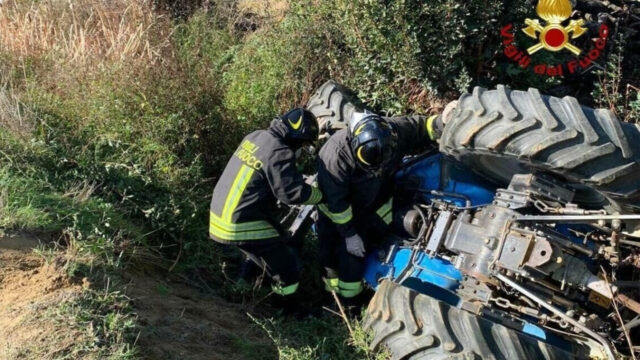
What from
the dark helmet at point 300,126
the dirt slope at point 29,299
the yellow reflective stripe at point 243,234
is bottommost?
the dirt slope at point 29,299

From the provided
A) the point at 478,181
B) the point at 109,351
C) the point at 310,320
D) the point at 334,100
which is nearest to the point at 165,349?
the point at 109,351

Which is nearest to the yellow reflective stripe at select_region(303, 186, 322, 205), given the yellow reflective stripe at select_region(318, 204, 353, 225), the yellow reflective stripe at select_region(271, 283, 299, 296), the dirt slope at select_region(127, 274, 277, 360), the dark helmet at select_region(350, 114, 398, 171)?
the yellow reflective stripe at select_region(318, 204, 353, 225)

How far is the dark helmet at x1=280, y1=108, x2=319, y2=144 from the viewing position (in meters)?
4.57

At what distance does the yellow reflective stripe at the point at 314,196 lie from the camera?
454 cm

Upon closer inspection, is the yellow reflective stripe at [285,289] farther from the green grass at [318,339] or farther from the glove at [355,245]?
the glove at [355,245]

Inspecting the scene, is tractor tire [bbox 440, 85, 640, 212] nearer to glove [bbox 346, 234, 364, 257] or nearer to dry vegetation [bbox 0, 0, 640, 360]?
glove [bbox 346, 234, 364, 257]

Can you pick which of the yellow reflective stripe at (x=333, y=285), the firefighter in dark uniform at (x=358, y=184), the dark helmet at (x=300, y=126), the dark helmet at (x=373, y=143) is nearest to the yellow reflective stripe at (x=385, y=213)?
the firefighter in dark uniform at (x=358, y=184)

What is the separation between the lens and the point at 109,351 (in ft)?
11.4

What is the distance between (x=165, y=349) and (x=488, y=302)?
6.63 feet

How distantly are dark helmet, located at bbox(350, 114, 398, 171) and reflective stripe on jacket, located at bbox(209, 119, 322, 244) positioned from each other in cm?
47

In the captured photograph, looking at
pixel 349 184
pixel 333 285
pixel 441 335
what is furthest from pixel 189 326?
pixel 441 335

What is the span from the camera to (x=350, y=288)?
4820 mm

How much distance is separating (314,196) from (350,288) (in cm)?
84

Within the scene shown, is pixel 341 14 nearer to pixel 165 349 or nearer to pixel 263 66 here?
pixel 263 66
